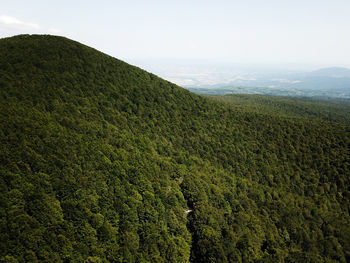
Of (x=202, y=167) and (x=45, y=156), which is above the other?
(x=45, y=156)

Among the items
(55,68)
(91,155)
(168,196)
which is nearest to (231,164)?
(168,196)

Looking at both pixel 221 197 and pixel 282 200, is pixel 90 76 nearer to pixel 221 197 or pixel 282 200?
pixel 221 197

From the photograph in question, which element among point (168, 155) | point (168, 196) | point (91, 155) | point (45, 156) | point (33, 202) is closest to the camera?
point (33, 202)

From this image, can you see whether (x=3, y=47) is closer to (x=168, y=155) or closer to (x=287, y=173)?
(x=168, y=155)

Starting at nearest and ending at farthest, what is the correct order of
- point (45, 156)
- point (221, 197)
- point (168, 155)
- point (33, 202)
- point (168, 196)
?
point (33, 202) < point (45, 156) < point (168, 196) < point (221, 197) < point (168, 155)

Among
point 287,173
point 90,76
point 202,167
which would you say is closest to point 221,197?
point 202,167

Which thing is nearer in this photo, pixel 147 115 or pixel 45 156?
pixel 45 156

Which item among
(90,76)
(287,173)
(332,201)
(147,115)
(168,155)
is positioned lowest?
(332,201)
